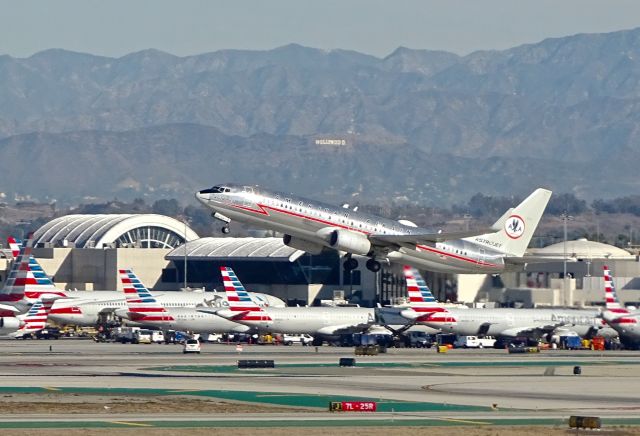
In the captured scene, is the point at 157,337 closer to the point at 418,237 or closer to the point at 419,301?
the point at 419,301

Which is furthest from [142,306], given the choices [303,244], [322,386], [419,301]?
[322,386]

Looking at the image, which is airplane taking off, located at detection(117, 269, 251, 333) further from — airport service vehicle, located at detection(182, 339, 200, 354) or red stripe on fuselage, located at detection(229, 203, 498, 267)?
red stripe on fuselage, located at detection(229, 203, 498, 267)

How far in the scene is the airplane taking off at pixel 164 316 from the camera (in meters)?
142

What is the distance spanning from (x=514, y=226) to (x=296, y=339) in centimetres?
3735

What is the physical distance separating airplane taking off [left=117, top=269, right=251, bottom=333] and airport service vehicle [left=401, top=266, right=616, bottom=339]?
59.9 feet

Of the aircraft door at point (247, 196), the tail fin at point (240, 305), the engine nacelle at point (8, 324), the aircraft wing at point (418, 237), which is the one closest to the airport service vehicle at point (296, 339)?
the tail fin at point (240, 305)

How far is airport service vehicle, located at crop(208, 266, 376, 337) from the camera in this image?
5551 inches

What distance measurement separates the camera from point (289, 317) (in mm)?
142500

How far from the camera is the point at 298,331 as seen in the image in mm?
143250

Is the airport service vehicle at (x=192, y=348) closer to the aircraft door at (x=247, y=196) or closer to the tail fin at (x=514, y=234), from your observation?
the tail fin at (x=514, y=234)

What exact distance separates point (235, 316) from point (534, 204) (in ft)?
106

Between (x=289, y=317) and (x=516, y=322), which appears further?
(x=516, y=322)

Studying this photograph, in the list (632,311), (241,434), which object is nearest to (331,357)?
(632,311)

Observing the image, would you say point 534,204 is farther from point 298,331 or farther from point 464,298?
point 464,298
